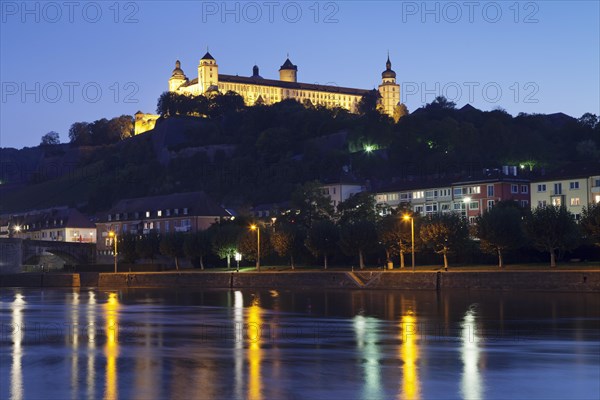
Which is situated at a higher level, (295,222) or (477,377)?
(295,222)

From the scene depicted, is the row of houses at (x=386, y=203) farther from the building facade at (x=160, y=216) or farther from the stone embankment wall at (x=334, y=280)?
the stone embankment wall at (x=334, y=280)

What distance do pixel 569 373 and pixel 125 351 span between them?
44.4 feet

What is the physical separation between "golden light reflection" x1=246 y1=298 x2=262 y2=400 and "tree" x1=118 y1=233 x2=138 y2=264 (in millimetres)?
63062

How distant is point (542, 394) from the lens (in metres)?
23.4

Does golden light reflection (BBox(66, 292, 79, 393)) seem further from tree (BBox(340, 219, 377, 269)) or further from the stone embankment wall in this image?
tree (BBox(340, 219, 377, 269))

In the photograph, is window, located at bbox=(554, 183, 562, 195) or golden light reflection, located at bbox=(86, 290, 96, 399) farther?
window, located at bbox=(554, 183, 562, 195)

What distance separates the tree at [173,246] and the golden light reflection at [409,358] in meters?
64.8

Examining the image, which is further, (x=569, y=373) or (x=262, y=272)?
(x=262, y=272)

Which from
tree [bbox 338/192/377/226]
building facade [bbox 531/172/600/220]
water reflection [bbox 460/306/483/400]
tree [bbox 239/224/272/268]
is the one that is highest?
building facade [bbox 531/172/600/220]

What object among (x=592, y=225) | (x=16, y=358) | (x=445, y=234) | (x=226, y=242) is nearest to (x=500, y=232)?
(x=445, y=234)

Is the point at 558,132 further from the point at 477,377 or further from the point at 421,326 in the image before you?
the point at 477,377

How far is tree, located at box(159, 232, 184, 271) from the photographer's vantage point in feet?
349

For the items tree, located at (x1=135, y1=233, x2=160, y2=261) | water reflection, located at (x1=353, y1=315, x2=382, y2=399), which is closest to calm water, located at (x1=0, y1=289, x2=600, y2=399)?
water reflection, located at (x1=353, y1=315, x2=382, y2=399)

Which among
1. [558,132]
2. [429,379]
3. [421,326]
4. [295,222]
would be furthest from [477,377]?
[558,132]
